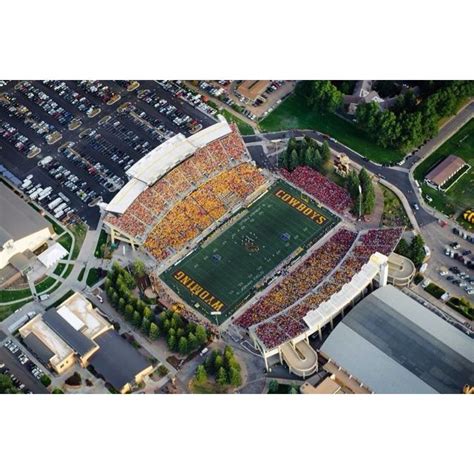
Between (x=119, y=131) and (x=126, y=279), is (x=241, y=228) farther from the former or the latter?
(x=119, y=131)

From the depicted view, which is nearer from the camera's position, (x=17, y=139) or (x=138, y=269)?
(x=138, y=269)

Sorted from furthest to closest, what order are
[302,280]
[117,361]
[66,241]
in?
[66,241] → [302,280] → [117,361]

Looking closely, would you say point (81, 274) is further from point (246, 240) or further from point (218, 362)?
point (218, 362)

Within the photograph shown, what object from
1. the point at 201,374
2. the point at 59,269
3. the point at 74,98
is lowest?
the point at 201,374

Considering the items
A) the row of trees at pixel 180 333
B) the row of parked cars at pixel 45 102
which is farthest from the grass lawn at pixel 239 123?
the row of trees at pixel 180 333

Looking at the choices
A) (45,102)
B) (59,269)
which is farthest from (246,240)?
(45,102)

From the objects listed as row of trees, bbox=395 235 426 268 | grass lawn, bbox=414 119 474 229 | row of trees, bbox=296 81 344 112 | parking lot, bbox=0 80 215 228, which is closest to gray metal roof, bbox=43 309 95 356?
parking lot, bbox=0 80 215 228
